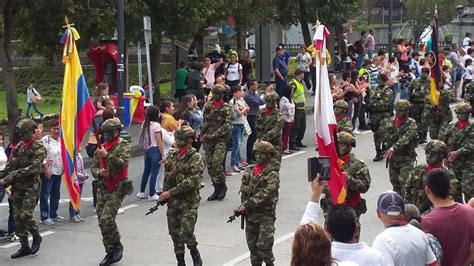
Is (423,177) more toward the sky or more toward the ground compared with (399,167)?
more toward the sky

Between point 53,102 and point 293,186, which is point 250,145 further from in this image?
point 53,102

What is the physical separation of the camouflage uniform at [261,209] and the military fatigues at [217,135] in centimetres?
486

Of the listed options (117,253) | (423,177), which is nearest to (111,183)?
(117,253)

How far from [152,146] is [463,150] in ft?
17.5

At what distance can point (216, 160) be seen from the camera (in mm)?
15117

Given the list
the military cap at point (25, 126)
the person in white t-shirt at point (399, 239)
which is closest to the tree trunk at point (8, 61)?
the military cap at point (25, 126)

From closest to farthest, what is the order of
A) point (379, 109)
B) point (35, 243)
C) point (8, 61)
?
point (35, 243)
point (379, 109)
point (8, 61)

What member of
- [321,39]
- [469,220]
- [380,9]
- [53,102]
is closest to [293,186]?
[321,39]

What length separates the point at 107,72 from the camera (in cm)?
2597

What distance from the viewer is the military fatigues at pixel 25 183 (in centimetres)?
1168

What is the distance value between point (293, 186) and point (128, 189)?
5.43 m

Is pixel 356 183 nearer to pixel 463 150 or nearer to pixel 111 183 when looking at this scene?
pixel 111 183

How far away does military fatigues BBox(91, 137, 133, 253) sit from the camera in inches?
436

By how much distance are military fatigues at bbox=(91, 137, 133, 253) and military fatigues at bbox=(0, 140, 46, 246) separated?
3.13 feet
